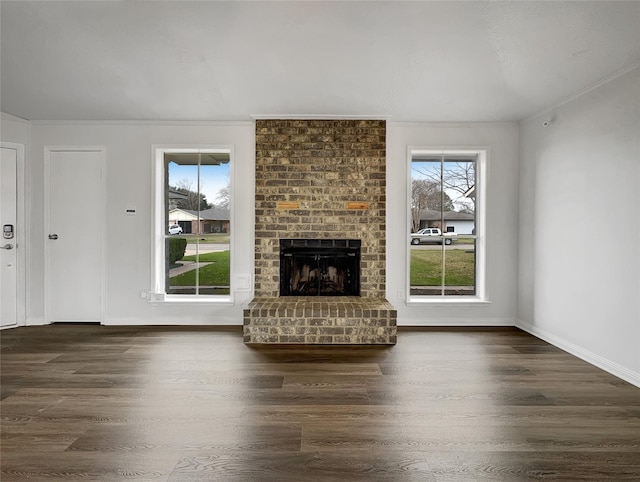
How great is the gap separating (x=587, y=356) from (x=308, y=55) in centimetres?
370

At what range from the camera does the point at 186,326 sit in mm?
4676

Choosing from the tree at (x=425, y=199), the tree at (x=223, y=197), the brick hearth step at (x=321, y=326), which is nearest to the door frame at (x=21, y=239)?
the tree at (x=223, y=197)

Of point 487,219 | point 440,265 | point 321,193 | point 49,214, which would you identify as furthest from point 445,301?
point 49,214

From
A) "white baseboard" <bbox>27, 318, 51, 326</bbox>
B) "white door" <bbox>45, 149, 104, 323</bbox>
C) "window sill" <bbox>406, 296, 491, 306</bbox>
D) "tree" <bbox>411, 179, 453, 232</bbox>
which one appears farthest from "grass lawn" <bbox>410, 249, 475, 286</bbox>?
"white baseboard" <bbox>27, 318, 51, 326</bbox>

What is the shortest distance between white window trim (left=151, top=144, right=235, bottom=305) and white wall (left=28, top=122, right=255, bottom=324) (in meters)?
0.05

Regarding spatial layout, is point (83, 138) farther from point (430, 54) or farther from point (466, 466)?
point (466, 466)

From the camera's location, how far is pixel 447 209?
16.2ft

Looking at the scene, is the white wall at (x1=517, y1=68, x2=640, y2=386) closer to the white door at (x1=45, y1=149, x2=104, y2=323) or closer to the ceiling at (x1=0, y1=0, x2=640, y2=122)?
the ceiling at (x1=0, y1=0, x2=640, y2=122)

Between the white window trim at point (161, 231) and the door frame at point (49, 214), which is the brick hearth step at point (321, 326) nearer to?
the white window trim at point (161, 231)

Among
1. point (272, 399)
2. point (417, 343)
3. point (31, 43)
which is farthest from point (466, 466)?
point (31, 43)

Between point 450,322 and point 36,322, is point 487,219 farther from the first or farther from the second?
point 36,322

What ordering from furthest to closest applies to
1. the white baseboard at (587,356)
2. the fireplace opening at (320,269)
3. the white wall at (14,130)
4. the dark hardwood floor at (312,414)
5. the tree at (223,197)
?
the tree at (223,197) → the fireplace opening at (320,269) → the white wall at (14,130) → the white baseboard at (587,356) → the dark hardwood floor at (312,414)

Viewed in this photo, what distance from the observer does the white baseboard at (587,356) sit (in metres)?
3.04

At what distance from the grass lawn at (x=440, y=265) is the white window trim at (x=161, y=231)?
8.23 feet
